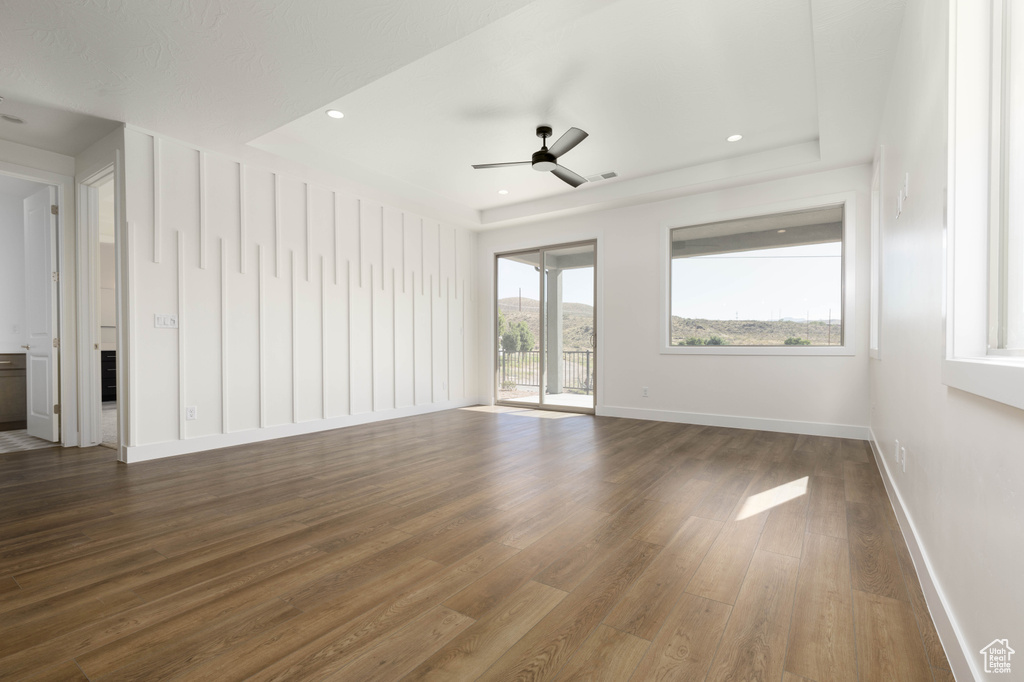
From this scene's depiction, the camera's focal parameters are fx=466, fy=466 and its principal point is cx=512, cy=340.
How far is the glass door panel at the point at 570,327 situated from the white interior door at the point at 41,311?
5439 mm

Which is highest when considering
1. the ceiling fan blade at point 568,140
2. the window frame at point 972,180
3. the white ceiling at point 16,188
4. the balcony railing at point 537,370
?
the white ceiling at point 16,188

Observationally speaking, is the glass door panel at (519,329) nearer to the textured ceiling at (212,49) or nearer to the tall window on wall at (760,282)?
the tall window on wall at (760,282)

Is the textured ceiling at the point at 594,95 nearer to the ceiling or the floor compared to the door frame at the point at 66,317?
nearer to the ceiling

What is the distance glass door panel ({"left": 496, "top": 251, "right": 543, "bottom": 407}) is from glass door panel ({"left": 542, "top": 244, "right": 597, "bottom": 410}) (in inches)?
6.7

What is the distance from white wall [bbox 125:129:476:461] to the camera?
3.95 m

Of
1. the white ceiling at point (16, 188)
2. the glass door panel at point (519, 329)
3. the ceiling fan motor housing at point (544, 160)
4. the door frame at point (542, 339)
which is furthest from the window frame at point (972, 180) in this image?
the white ceiling at point (16, 188)

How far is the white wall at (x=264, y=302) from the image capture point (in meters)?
3.95

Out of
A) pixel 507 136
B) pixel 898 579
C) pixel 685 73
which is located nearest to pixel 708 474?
pixel 898 579

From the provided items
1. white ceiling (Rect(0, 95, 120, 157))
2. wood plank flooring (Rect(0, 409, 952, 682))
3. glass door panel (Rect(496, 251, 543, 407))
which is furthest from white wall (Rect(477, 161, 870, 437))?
white ceiling (Rect(0, 95, 120, 157))

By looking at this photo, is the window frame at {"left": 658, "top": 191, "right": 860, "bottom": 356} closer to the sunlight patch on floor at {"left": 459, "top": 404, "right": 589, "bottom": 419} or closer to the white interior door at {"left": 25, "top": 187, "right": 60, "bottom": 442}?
the sunlight patch on floor at {"left": 459, "top": 404, "right": 589, "bottom": 419}

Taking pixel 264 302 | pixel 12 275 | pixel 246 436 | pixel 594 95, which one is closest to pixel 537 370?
pixel 264 302

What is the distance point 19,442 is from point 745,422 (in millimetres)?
7513

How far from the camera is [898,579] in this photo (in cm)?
188

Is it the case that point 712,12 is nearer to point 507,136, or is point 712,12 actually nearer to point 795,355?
point 507,136
